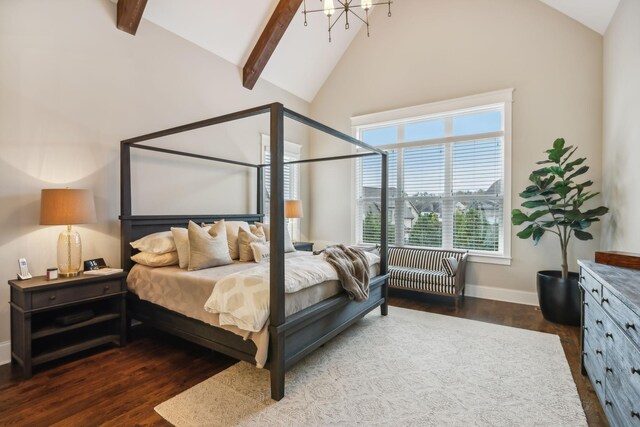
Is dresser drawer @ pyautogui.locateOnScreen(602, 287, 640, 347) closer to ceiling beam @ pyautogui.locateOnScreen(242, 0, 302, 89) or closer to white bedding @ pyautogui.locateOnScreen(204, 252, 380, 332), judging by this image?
white bedding @ pyautogui.locateOnScreen(204, 252, 380, 332)

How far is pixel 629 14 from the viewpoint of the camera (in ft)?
9.27

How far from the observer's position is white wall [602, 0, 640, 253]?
2713 mm

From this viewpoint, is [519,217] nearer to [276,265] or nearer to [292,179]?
[276,265]

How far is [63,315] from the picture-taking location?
8.68 feet

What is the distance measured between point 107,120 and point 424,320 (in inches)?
157

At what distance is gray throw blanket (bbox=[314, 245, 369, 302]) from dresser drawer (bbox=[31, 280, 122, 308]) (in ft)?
6.38

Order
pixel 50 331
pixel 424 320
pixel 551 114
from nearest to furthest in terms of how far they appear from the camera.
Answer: pixel 50 331 < pixel 424 320 < pixel 551 114

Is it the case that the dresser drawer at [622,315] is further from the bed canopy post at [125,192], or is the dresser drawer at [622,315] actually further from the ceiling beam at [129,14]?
the ceiling beam at [129,14]

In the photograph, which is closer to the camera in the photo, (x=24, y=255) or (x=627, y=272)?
(x=627, y=272)

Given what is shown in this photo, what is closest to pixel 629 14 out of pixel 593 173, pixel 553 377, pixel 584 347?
pixel 593 173

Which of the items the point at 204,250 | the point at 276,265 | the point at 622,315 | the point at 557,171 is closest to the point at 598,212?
the point at 557,171

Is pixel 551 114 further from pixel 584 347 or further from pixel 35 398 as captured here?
pixel 35 398

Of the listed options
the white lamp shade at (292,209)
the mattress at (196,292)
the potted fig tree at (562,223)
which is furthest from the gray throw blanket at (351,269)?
the potted fig tree at (562,223)

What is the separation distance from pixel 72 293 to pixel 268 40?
3.73 m
